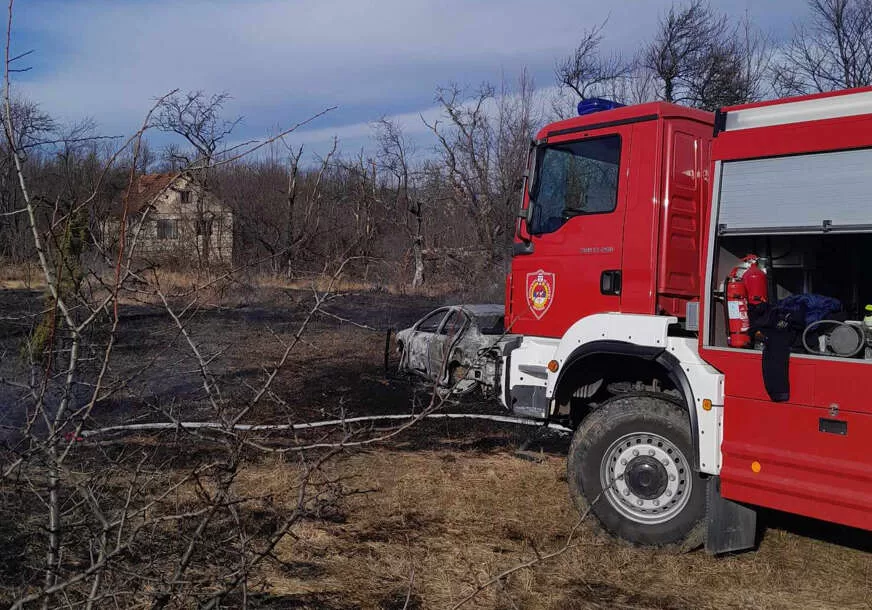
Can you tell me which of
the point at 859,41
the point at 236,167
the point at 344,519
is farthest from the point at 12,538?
the point at 236,167

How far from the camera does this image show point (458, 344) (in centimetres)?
1090

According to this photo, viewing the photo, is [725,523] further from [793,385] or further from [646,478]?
[793,385]

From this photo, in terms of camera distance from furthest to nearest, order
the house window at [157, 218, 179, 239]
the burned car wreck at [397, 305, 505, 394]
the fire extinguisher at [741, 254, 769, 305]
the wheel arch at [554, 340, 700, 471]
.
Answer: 1. the burned car wreck at [397, 305, 505, 394]
2. the wheel arch at [554, 340, 700, 471]
3. the fire extinguisher at [741, 254, 769, 305]
4. the house window at [157, 218, 179, 239]

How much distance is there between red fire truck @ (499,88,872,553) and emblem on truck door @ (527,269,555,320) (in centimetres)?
2

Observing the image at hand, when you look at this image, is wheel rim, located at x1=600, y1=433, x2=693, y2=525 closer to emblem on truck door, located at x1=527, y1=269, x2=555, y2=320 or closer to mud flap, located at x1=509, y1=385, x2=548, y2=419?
mud flap, located at x1=509, y1=385, x2=548, y2=419

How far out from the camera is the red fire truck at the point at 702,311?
4477 mm

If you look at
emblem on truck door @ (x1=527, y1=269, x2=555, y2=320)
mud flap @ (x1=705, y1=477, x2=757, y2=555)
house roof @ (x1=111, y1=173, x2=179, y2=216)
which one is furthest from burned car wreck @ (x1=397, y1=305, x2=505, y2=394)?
house roof @ (x1=111, y1=173, x2=179, y2=216)

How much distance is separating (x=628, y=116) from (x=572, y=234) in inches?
37.7

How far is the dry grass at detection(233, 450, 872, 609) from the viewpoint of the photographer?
183 inches

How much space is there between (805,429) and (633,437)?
121cm

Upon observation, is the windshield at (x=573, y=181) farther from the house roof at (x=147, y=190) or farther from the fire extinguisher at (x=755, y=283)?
the house roof at (x=147, y=190)

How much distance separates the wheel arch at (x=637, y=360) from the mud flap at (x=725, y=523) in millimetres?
263

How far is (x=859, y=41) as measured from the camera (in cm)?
1798

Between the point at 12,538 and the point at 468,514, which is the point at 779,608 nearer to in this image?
the point at 468,514
